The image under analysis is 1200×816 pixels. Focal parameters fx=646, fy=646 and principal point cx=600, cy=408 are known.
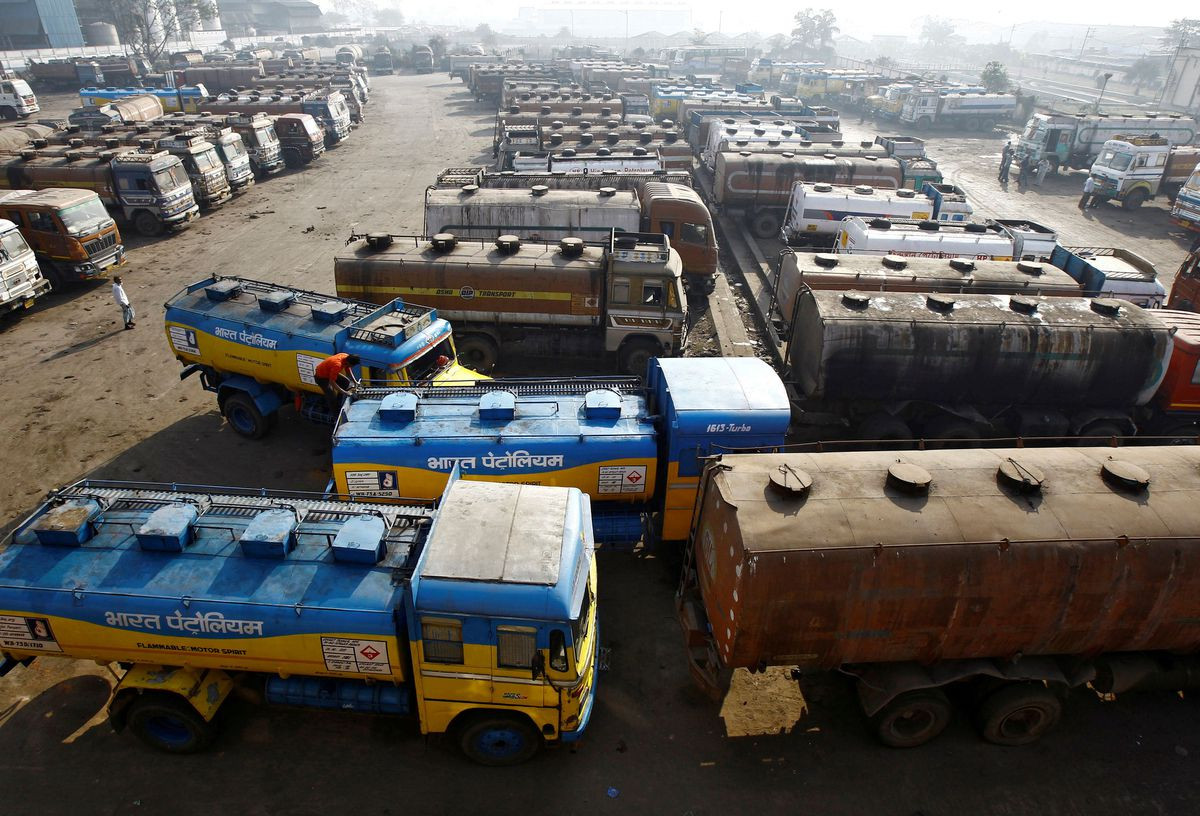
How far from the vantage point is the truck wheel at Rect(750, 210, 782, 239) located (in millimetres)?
28891

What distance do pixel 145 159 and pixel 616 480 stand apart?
85.4ft

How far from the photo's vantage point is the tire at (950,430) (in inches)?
554

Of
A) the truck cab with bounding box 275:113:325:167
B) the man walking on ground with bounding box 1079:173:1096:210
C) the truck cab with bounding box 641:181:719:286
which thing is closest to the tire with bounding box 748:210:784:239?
the truck cab with bounding box 641:181:719:286

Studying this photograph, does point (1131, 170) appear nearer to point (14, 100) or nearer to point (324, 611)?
point (324, 611)

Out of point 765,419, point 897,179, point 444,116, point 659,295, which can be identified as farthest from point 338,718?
point 444,116

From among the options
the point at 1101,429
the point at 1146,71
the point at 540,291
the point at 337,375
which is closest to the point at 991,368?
the point at 1101,429

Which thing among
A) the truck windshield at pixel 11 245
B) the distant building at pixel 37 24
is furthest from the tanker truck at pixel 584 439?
the distant building at pixel 37 24

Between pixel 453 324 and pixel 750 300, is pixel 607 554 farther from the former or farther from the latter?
pixel 750 300

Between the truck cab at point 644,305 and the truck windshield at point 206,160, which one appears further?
the truck windshield at point 206,160

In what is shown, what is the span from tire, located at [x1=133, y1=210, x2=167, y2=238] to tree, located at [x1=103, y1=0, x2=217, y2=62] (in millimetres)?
79909

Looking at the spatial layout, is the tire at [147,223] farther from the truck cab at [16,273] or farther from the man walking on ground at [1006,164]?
the man walking on ground at [1006,164]

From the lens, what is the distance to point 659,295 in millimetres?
16547

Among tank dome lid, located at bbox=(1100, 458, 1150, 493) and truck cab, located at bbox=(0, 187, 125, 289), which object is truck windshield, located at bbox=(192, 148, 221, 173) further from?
tank dome lid, located at bbox=(1100, 458, 1150, 493)

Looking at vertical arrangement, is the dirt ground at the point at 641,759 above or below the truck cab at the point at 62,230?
below
